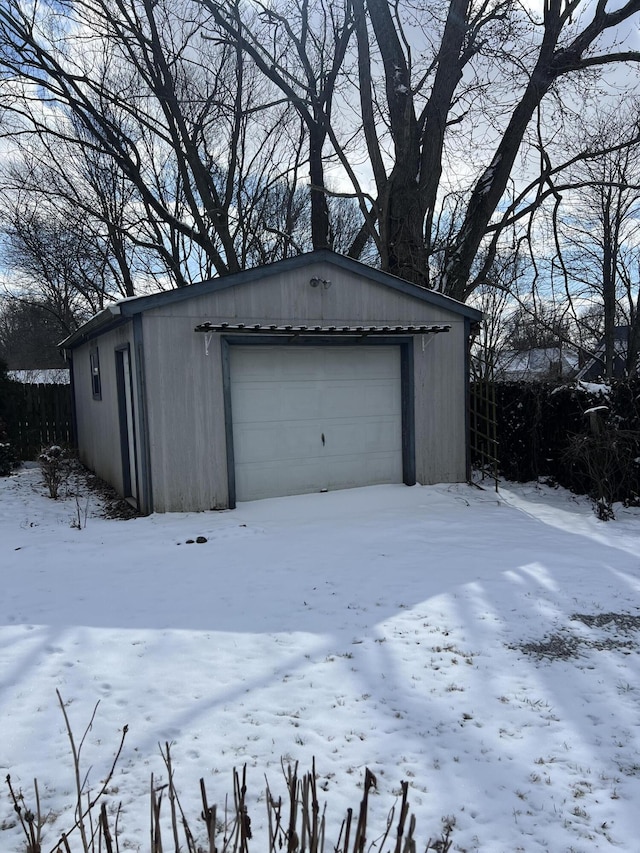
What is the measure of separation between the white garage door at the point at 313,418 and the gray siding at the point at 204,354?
15.7 inches

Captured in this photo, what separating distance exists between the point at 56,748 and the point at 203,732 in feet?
2.17

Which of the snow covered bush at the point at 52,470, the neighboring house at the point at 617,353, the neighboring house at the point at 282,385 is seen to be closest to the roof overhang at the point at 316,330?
the neighboring house at the point at 282,385

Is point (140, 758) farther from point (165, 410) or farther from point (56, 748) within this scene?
point (165, 410)

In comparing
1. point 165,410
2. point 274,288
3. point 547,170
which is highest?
point 547,170

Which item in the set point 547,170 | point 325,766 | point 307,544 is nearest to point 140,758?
point 325,766

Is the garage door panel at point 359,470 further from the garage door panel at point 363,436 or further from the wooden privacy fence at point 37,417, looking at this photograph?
the wooden privacy fence at point 37,417

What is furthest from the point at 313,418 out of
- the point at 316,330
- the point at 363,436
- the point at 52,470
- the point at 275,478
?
the point at 52,470

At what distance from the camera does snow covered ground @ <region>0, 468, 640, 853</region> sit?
8.11 feet

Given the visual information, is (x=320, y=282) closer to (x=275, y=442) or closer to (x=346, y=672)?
(x=275, y=442)

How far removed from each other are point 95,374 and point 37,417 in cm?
455

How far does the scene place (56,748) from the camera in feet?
9.13

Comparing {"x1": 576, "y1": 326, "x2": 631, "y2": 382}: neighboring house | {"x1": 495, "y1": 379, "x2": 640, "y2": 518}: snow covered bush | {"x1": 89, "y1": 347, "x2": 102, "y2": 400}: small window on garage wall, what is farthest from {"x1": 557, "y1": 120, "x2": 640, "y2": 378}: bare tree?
{"x1": 89, "y1": 347, "x2": 102, "y2": 400}: small window on garage wall

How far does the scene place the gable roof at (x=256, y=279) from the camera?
23.0 feet

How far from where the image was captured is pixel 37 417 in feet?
46.1
